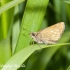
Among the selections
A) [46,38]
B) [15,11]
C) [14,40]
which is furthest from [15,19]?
[46,38]

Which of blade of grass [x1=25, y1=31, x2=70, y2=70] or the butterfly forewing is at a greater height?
the butterfly forewing

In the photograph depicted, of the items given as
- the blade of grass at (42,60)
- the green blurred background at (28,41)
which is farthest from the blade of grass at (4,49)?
the blade of grass at (42,60)

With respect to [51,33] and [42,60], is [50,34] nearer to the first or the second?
[51,33]

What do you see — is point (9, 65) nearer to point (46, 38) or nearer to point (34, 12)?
point (34, 12)

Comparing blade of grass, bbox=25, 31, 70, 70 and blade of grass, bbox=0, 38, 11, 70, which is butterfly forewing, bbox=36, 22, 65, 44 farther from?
blade of grass, bbox=0, 38, 11, 70

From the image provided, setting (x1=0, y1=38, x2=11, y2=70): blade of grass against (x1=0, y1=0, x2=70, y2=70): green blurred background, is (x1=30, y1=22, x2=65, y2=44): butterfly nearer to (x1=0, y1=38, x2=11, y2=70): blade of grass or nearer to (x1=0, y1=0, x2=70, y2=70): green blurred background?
(x1=0, y1=0, x2=70, y2=70): green blurred background

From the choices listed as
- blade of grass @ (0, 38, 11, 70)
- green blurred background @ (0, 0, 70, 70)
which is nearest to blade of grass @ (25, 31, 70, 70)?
green blurred background @ (0, 0, 70, 70)

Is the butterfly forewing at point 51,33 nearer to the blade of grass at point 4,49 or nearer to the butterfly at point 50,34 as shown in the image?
the butterfly at point 50,34

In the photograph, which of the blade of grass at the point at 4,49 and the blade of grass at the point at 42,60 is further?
the blade of grass at the point at 42,60

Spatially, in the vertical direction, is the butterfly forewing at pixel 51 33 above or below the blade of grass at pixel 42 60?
above

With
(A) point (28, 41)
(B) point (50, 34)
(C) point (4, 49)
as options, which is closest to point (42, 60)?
(B) point (50, 34)

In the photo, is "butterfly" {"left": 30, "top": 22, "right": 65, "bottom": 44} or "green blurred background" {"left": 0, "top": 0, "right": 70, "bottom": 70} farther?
"butterfly" {"left": 30, "top": 22, "right": 65, "bottom": 44}
